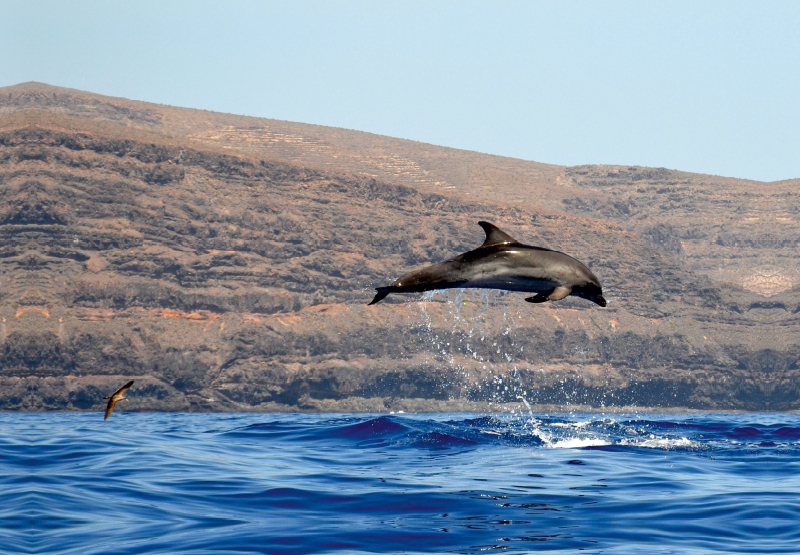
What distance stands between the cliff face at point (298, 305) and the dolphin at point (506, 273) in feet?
266

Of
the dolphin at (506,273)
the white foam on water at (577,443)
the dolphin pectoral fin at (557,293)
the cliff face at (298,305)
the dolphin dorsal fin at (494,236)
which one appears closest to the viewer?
the dolphin at (506,273)

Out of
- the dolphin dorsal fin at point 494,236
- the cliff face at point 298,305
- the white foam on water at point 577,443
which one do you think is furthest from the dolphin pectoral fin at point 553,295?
the cliff face at point 298,305

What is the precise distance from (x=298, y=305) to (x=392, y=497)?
314 feet

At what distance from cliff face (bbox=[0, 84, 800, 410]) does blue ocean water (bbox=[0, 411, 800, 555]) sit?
73274mm

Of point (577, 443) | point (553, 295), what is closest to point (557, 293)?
point (553, 295)

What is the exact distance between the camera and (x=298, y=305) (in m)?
109

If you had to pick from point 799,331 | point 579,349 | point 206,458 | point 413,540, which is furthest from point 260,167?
point 413,540

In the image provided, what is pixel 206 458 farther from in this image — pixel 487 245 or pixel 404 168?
pixel 404 168

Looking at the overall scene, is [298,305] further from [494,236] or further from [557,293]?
[557,293]

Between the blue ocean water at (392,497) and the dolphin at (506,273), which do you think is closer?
the blue ocean water at (392,497)

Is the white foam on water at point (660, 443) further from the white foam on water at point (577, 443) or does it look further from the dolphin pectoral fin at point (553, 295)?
the dolphin pectoral fin at point (553, 295)

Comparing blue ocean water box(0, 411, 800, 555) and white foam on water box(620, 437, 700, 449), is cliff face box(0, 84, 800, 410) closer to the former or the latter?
white foam on water box(620, 437, 700, 449)

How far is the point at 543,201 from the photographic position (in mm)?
182875

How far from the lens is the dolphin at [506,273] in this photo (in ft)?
41.8
